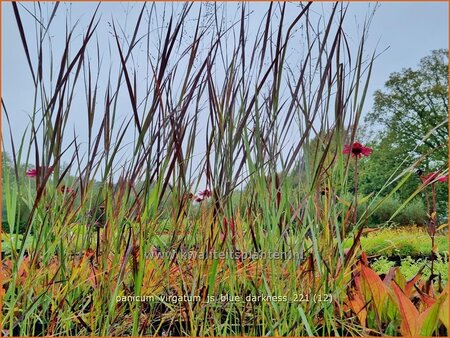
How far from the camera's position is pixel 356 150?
1.49 m

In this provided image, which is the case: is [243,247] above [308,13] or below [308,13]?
below

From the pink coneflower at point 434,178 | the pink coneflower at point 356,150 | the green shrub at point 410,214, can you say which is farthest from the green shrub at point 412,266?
the pink coneflower at point 356,150

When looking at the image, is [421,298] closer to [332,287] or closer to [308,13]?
[332,287]

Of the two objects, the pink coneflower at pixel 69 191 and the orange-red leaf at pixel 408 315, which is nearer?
the orange-red leaf at pixel 408 315

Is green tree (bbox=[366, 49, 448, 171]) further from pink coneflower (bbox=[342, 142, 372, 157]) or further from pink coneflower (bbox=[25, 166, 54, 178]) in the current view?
pink coneflower (bbox=[25, 166, 54, 178])

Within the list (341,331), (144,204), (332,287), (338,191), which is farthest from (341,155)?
(144,204)

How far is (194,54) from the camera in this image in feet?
4.93

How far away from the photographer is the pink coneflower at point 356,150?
4.80 ft

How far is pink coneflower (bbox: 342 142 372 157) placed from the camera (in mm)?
1462

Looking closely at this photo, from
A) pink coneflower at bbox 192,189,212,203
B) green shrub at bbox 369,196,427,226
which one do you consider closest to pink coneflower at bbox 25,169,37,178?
pink coneflower at bbox 192,189,212,203

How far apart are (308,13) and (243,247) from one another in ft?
2.67

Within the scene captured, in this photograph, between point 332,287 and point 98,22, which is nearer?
point 332,287

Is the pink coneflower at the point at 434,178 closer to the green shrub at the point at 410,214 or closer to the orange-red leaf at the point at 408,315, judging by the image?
the green shrub at the point at 410,214

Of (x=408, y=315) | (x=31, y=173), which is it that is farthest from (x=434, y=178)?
(x=31, y=173)
